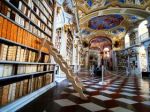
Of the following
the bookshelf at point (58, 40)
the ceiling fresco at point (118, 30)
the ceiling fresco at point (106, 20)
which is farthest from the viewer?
the ceiling fresco at point (118, 30)

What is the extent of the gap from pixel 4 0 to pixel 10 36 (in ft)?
1.33

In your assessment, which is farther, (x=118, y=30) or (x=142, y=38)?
(x=118, y=30)

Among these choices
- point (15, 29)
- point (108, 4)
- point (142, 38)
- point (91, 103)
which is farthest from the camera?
point (142, 38)

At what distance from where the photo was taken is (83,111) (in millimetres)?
1429

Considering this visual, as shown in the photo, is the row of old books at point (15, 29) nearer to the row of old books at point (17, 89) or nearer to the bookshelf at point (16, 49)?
the bookshelf at point (16, 49)

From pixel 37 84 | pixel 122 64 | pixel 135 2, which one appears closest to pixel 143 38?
pixel 135 2

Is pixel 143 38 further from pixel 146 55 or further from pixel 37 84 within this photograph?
pixel 37 84

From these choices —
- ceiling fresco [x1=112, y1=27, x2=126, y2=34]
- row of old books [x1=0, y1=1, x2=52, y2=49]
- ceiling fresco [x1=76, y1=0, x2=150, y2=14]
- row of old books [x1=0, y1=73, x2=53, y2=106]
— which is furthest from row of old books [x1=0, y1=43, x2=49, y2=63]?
ceiling fresco [x1=112, y1=27, x2=126, y2=34]

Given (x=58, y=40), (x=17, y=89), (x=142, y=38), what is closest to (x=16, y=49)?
(x=17, y=89)

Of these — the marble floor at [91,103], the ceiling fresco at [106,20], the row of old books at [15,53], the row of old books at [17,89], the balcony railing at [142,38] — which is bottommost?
the marble floor at [91,103]

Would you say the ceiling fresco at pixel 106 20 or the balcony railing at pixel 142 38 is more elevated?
the ceiling fresco at pixel 106 20

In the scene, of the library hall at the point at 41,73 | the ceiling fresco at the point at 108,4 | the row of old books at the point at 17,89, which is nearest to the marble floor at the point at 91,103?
the library hall at the point at 41,73

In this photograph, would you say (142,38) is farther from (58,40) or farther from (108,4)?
(58,40)

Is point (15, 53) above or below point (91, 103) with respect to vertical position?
above
